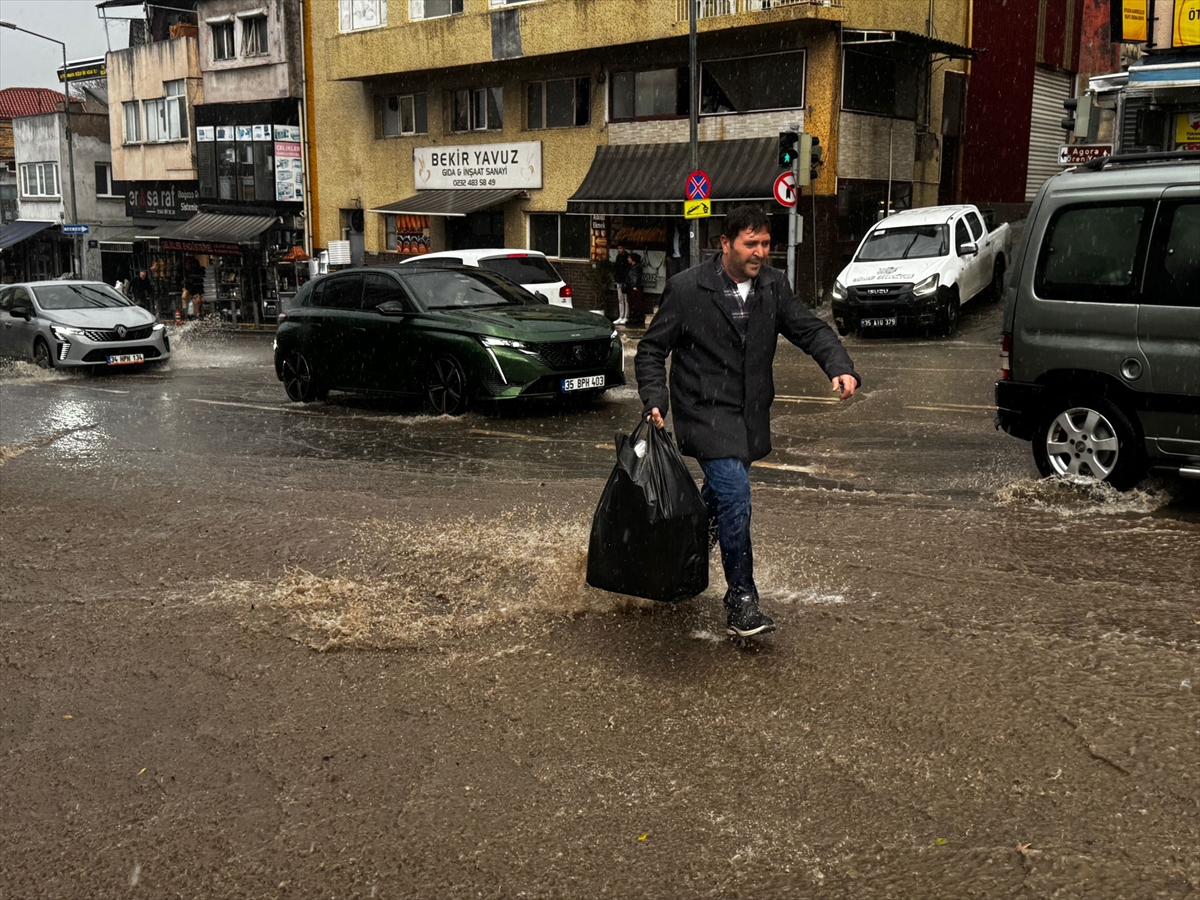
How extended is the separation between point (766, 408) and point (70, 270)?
53610mm

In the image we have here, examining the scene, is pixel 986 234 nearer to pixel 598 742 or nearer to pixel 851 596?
pixel 851 596

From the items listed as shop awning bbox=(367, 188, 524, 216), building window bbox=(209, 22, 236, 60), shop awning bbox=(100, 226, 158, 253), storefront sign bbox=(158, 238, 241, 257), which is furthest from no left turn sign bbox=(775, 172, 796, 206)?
shop awning bbox=(100, 226, 158, 253)

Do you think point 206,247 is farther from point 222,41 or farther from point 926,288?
point 926,288

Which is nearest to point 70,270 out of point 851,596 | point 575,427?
point 575,427

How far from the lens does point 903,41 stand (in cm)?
2534

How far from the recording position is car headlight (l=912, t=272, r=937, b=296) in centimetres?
1973

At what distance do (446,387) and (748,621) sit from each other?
8.05 m

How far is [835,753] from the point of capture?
4.29m

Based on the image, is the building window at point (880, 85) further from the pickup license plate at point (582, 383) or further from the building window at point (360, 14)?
the pickup license plate at point (582, 383)

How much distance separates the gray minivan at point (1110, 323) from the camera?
24.4 ft

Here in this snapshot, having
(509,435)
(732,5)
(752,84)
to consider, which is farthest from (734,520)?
(752,84)

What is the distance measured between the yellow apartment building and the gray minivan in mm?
17515

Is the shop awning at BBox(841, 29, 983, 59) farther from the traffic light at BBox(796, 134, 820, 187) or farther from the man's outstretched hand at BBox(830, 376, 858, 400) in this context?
the man's outstretched hand at BBox(830, 376, 858, 400)

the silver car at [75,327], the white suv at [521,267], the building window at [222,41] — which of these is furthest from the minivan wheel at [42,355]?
the building window at [222,41]
